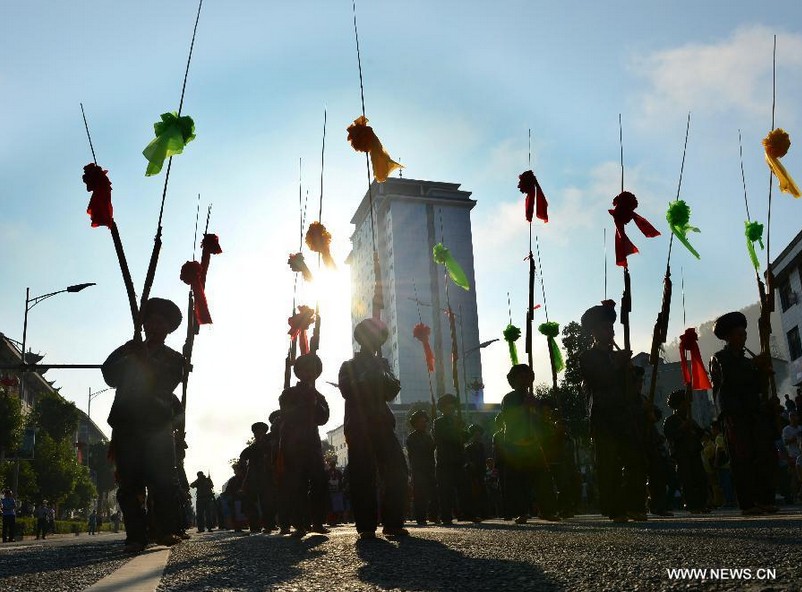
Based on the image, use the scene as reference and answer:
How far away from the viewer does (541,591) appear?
2.21m

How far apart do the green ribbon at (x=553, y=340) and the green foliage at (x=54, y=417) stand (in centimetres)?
4414

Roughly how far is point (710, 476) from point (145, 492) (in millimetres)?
11134

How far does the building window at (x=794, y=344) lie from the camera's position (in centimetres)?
3838

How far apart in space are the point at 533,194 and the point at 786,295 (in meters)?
33.7

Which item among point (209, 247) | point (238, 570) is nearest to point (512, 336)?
point (209, 247)

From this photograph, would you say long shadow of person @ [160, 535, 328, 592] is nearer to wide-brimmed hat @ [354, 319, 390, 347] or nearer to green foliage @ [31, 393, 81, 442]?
wide-brimmed hat @ [354, 319, 390, 347]

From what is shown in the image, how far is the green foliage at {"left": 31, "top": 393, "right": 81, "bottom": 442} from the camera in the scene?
52812mm

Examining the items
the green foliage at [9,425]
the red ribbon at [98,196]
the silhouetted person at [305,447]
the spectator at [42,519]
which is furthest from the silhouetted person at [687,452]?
the green foliage at [9,425]

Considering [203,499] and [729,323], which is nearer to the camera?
[729,323]

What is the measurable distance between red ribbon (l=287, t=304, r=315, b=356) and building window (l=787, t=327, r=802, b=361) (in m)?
33.6

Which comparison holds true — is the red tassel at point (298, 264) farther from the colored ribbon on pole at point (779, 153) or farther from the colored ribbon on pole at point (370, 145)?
→ the colored ribbon on pole at point (779, 153)

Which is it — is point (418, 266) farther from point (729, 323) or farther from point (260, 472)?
point (729, 323)

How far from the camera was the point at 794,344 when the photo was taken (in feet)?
128

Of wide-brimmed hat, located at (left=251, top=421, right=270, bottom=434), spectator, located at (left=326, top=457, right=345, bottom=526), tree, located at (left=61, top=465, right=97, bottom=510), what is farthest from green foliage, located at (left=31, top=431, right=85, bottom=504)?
wide-brimmed hat, located at (left=251, top=421, right=270, bottom=434)
